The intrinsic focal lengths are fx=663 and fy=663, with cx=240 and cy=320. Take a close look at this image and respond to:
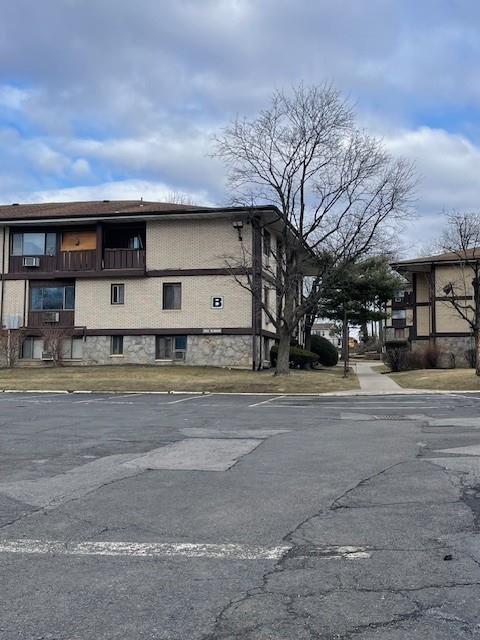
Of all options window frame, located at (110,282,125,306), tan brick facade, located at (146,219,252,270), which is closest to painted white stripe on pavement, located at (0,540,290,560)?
tan brick facade, located at (146,219,252,270)

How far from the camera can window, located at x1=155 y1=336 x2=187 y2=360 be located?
1384 inches

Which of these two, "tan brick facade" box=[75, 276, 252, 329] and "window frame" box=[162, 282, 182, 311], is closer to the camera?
"tan brick facade" box=[75, 276, 252, 329]

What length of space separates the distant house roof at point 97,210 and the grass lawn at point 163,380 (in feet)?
26.5

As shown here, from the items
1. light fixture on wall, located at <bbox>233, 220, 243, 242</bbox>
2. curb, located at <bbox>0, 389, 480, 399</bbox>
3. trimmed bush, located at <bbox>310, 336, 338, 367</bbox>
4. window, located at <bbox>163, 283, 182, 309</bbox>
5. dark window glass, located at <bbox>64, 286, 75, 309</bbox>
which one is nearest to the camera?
curb, located at <bbox>0, 389, 480, 399</bbox>

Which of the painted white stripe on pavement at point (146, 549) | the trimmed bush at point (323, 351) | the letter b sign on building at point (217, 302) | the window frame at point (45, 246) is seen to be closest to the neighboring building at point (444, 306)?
the trimmed bush at point (323, 351)

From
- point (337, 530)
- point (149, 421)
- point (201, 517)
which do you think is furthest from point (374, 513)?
point (149, 421)

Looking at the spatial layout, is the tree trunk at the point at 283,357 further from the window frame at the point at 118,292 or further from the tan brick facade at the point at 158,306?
the window frame at the point at 118,292

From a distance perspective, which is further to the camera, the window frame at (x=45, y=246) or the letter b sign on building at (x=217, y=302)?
the window frame at (x=45, y=246)

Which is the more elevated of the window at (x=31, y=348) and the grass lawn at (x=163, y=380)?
the window at (x=31, y=348)

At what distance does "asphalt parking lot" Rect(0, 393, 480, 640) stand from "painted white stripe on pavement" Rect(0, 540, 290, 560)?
0.02 m

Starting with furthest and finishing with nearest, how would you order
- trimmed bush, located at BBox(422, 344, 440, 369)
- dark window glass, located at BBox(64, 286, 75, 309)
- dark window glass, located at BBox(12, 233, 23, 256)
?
trimmed bush, located at BBox(422, 344, 440, 369) → dark window glass, located at BBox(12, 233, 23, 256) → dark window glass, located at BBox(64, 286, 75, 309)

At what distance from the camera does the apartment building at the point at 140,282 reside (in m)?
34.3

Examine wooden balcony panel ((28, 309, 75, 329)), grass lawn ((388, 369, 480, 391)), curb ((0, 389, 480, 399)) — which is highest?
wooden balcony panel ((28, 309, 75, 329))

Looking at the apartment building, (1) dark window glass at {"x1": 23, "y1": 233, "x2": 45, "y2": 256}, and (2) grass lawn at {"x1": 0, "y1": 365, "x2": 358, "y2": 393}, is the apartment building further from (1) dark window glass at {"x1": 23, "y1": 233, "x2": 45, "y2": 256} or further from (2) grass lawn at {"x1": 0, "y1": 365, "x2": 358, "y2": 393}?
(2) grass lawn at {"x1": 0, "y1": 365, "x2": 358, "y2": 393}
